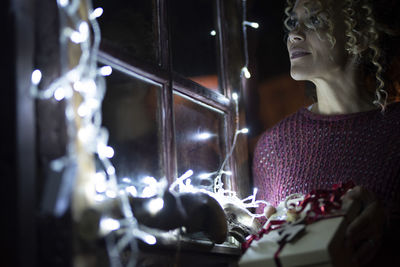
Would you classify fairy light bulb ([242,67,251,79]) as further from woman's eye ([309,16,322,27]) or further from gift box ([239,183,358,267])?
gift box ([239,183,358,267])

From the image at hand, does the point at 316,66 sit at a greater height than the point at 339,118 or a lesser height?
greater

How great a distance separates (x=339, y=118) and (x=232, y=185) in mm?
422

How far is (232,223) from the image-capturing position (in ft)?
4.40

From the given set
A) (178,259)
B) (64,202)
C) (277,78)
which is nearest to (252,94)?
(178,259)

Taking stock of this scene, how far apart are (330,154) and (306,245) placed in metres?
0.62

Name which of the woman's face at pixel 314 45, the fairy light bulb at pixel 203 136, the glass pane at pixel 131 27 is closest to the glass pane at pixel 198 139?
the fairy light bulb at pixel 203 136

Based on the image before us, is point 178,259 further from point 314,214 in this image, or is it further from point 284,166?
point 284,166

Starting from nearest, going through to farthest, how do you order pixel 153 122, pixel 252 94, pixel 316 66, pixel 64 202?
pixel 64 202, pixel 153 122, pixel 316 66, pixel 252 94

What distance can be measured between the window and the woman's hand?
456mm

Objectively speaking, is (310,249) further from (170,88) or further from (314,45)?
(314,45)

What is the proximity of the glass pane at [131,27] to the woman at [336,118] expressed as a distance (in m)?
0.52

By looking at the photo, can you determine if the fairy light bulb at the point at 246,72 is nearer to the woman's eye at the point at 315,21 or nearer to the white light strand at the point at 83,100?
the woman's eye at the point at 315,21

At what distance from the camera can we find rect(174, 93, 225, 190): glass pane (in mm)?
1322

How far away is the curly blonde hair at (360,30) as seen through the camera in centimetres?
157
